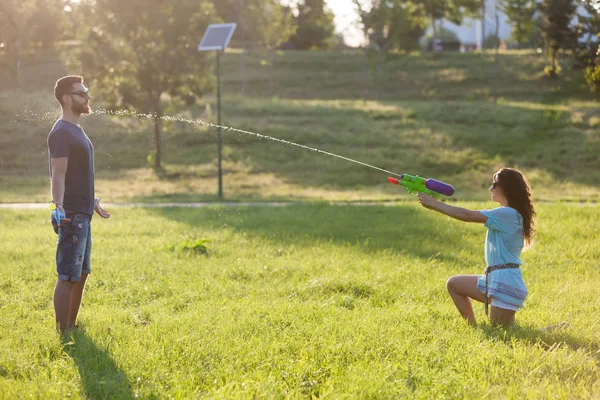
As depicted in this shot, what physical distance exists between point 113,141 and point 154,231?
61.5 ft

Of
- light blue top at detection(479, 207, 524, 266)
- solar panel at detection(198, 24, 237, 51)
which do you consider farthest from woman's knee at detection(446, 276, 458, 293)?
solar panel at detection(198, 24, 237, 51)

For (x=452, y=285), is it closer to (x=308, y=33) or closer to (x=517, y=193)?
(x=517, y=193)

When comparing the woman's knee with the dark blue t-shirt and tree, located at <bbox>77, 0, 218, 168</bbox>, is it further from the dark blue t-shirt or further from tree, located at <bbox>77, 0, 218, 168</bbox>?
tree, located at <bbox>77, 0, 218, 168</bbox>

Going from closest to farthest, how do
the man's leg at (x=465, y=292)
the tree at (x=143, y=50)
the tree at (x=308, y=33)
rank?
the man's leg at (x=465, y=292) < the tree at (x=143, y=50) < the tree at (x=308, y=33)

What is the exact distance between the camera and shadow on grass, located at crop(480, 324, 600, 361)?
5023 mm

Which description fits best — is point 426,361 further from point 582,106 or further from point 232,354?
point 582,106

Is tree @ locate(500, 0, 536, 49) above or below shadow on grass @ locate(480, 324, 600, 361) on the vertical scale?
above

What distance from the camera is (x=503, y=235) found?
18.2 ft

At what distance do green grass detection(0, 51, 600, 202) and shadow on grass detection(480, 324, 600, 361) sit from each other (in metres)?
12.0

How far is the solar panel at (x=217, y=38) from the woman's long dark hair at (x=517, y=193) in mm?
10953

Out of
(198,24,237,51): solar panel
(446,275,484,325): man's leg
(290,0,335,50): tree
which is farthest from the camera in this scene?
(290,0,335,50): tree

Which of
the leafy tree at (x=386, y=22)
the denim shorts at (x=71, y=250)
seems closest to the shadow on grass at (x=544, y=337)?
the denim shorts at (x=71, y=250)

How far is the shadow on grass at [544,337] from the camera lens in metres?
5.02

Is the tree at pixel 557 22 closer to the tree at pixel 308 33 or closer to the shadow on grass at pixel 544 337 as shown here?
the tree at pixel 308 33
